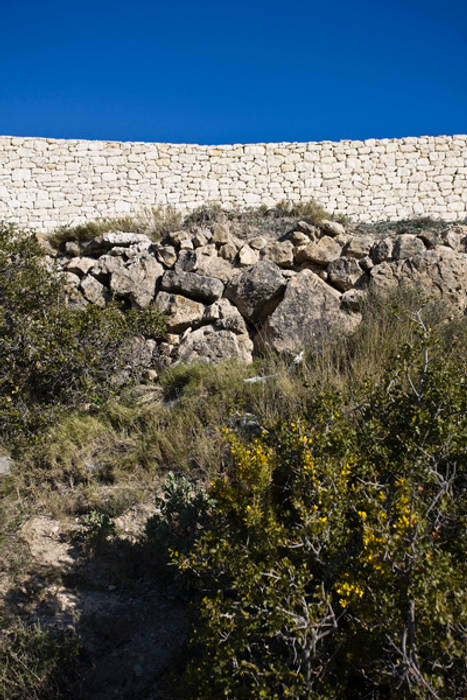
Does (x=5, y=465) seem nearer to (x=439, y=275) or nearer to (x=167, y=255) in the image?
(x=167, y=255)

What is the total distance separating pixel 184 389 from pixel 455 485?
3231mm

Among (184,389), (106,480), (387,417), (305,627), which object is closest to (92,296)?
(184,389)

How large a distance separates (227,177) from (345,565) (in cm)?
939

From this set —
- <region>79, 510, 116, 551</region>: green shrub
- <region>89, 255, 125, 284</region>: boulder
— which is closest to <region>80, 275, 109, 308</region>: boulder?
<region>89, 255, 125, 284</region>: boulder

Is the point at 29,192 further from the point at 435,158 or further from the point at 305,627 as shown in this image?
the point at 305,627

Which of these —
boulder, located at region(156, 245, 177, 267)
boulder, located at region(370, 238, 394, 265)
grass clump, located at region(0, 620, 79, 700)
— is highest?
boulder, located at region(156, 245, 177, 267)

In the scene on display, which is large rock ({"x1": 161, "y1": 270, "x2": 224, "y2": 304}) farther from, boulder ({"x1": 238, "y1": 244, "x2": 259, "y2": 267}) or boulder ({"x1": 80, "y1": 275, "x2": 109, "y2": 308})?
boulder ({"x1": 80, "y1": 275, "x2": 109, "y2": 308})

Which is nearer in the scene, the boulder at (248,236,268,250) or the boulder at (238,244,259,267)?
the boulder at (238,244,259,267)

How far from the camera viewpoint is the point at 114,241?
26.5 feet

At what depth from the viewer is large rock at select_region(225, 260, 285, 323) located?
665cm

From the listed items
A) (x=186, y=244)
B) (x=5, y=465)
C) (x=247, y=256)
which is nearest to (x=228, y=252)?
(x=247, y=256)

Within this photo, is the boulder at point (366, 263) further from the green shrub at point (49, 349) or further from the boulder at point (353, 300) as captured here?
the green shrub at point (49, 349)

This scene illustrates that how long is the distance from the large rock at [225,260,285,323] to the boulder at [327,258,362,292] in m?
0.78

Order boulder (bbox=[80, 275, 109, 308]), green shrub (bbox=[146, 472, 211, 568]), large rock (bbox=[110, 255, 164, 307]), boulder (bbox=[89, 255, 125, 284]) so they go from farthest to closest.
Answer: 1. boulder (bbox=[89, 255, 125, 284])
2. boulder (bbox=[80, 275, 109, 308])
3. large rock (bbox=[110, 255, 164, 307])
4. green shrub (bbox=[146, 472, 211, 568])
